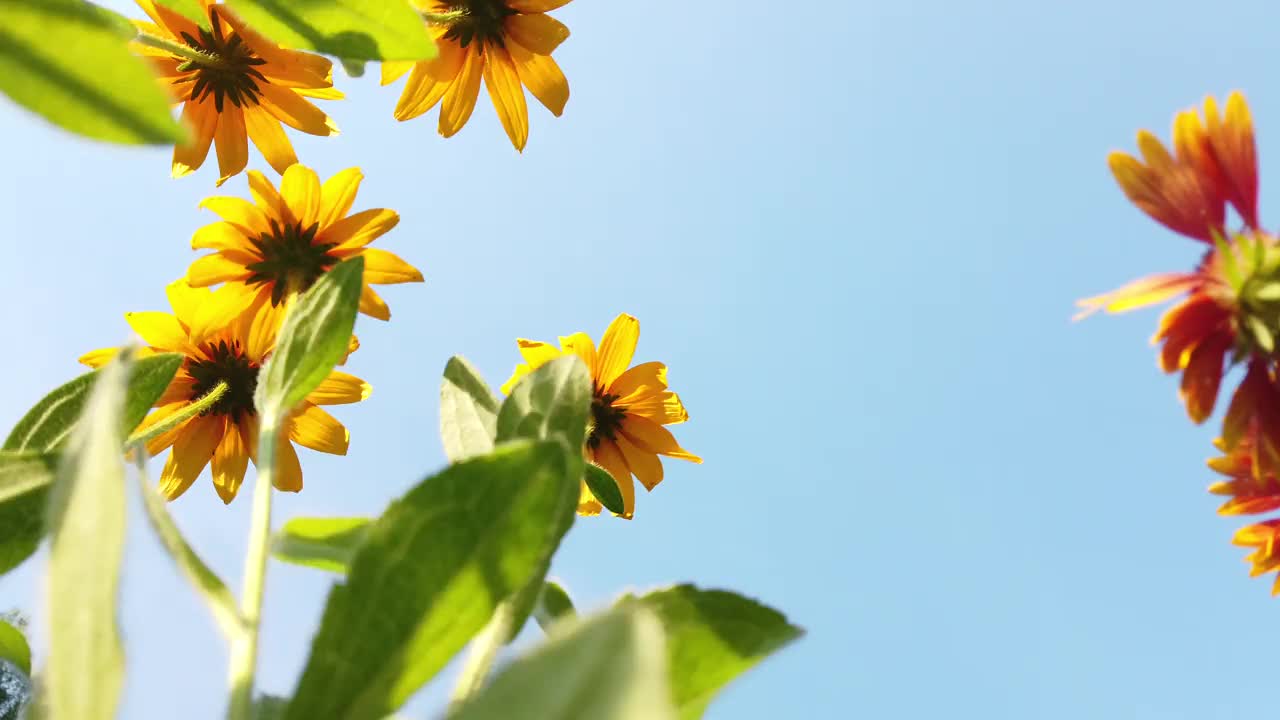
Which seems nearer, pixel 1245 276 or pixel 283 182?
pixel 1245 276

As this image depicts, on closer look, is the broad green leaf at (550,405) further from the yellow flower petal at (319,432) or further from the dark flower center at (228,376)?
the dark flower center at (228,376)

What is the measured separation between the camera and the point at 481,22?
5.81 feet

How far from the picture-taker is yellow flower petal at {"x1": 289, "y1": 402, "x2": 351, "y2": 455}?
1.70 meters

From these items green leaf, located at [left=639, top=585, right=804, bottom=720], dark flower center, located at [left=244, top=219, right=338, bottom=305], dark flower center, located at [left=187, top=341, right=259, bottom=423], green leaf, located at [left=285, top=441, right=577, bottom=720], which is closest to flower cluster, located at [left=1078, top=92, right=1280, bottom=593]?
green leaf, located at [left=639, top=585, right=804, bottom=720]

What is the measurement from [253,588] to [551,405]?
0.78ft

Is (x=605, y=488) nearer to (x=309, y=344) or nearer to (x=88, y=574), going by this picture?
(x=309, y=344)

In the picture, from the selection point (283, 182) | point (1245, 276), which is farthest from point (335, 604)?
point (283, 182)

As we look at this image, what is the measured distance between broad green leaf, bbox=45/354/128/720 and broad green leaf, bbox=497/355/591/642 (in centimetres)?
30

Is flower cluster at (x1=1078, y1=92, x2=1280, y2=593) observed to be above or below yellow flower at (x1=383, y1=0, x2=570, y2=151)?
below

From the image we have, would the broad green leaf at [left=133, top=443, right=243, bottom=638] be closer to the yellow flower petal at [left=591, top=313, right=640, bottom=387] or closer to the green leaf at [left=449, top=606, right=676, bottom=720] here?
the green leaf at [left=449, top=606, right=676, bottom=720]

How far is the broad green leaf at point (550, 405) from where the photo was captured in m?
0.70

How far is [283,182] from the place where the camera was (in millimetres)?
1705

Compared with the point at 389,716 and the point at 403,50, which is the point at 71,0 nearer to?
the point at 403,50

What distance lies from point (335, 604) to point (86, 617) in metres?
0.13
